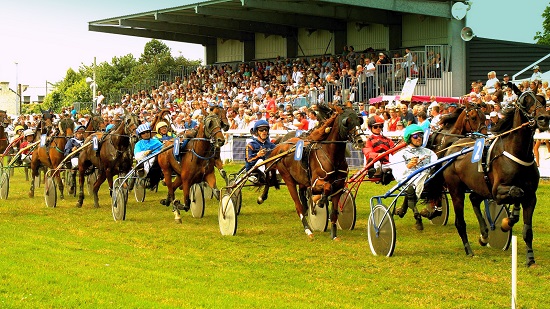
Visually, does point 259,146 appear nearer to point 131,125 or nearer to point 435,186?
point 131,125

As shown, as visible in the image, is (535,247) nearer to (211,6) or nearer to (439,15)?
(439,15)

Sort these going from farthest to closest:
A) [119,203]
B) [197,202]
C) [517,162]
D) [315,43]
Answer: [315,43] → [197,202] → [119,203] → [517,162]

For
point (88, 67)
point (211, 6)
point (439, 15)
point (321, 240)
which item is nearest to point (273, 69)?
point (211, 6)

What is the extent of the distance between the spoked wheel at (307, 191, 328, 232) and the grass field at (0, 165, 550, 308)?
0.76ft

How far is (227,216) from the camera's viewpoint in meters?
13.8

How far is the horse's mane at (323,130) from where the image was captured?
12967 mm

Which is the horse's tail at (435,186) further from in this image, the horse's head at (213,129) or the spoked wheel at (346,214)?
the horse's head at (213,129)

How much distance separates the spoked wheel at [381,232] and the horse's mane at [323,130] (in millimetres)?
1900

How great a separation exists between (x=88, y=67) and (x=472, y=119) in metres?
73.8

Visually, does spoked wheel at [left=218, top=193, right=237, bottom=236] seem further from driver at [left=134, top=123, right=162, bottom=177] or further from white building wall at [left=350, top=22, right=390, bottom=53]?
white building wall at [left=350, top=22, right=390, bottom=53]

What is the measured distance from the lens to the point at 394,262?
35.9ft

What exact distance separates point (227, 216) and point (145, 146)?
3.69m

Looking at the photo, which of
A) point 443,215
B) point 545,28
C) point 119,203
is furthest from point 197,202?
point 545,28

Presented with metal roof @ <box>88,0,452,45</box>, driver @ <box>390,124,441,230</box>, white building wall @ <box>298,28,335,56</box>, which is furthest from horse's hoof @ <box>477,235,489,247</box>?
white building wall @ <box>298,28,335,56</box>
